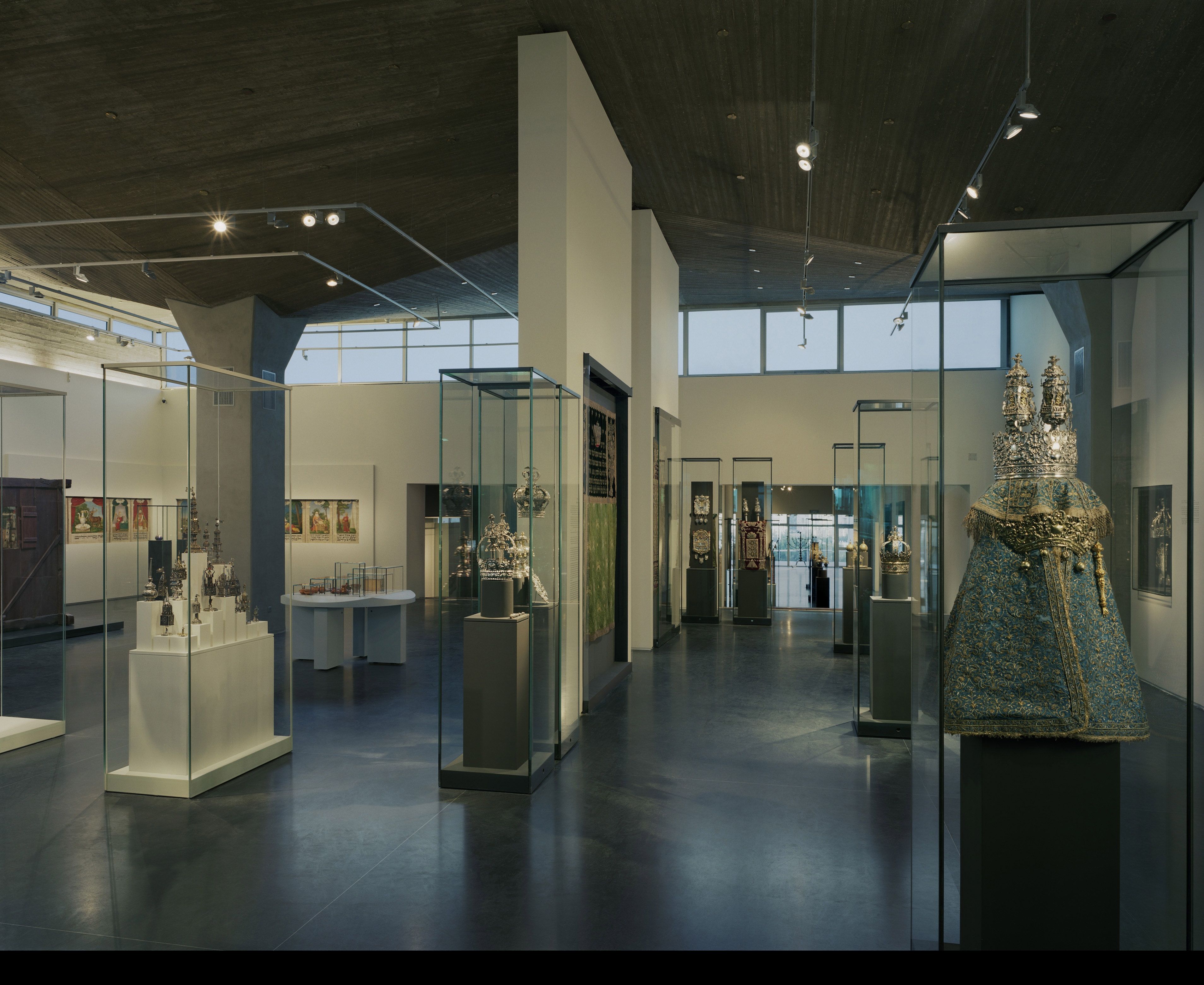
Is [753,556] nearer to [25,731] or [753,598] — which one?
[753,598]

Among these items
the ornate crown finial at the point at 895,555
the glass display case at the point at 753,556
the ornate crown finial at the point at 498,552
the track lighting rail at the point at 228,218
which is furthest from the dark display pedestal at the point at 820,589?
the ornate crown finial at the point at 498,552

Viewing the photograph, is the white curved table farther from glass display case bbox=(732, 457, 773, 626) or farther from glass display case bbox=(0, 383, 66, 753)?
glass display case bbox=(732, 457, 773, 626)

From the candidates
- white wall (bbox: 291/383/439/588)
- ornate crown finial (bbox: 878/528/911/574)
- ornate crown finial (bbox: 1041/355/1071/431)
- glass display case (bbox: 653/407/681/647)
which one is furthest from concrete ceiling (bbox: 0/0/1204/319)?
white wall (bbox: 291/383/439/588)

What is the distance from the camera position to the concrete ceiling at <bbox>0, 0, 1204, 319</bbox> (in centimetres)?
609

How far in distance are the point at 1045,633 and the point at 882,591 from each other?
384 centimetres

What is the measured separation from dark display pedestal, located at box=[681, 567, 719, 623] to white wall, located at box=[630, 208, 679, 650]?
95.1 inches

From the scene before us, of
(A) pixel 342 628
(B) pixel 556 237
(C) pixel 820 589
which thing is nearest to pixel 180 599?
(B) pixel 556 237

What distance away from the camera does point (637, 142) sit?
366 inches

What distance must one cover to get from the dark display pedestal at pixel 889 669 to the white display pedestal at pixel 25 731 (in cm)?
662

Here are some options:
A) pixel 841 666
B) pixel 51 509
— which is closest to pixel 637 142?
pixel 841 666

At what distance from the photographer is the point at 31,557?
772 cm

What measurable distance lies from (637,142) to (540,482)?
530 cm

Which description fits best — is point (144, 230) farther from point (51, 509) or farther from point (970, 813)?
point (970, 813)

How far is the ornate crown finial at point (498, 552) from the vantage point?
17.8 ft
